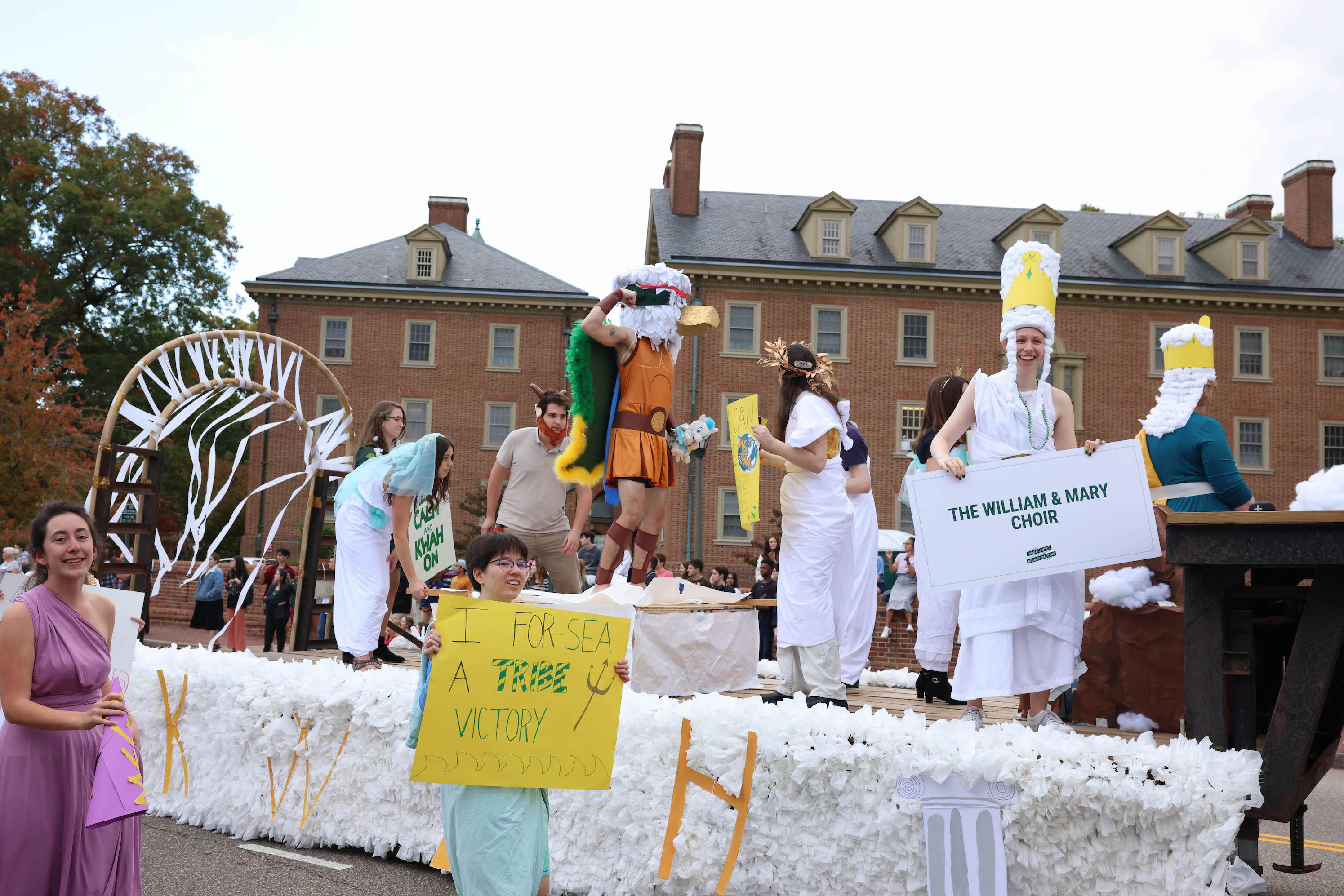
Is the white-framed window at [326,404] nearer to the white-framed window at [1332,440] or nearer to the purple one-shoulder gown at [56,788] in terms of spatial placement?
the white-framed window at [1332,440]

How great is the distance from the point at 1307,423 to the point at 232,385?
34794 mm

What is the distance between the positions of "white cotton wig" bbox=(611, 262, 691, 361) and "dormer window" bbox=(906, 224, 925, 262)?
27971 millimetres

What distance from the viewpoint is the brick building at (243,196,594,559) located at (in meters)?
35.6

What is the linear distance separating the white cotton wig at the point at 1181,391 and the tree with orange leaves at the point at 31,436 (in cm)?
2170

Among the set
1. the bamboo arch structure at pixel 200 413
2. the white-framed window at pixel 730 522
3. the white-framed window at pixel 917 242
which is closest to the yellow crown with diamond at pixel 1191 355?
the bamboo arch structure at pixel 200 413

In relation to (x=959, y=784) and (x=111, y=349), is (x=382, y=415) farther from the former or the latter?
(x=111, y=349)

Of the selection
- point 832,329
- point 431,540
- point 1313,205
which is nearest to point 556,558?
point 431,540

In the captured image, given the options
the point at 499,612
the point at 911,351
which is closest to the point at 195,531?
the point at 499,612

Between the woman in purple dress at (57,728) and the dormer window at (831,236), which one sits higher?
the dormer window at (831,236)

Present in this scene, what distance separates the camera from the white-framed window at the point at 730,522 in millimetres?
30969

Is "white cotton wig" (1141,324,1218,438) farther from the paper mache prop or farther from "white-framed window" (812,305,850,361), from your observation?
"white-framed window" (812,305,850,361)

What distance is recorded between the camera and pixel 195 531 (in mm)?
8828

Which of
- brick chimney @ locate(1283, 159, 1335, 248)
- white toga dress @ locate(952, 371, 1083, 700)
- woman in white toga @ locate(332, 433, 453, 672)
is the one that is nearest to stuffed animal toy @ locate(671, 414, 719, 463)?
woman in white toga @ locate(332, 433, 453, 672)

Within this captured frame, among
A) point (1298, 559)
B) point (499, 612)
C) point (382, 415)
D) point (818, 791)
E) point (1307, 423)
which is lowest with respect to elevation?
point (818, 791)
